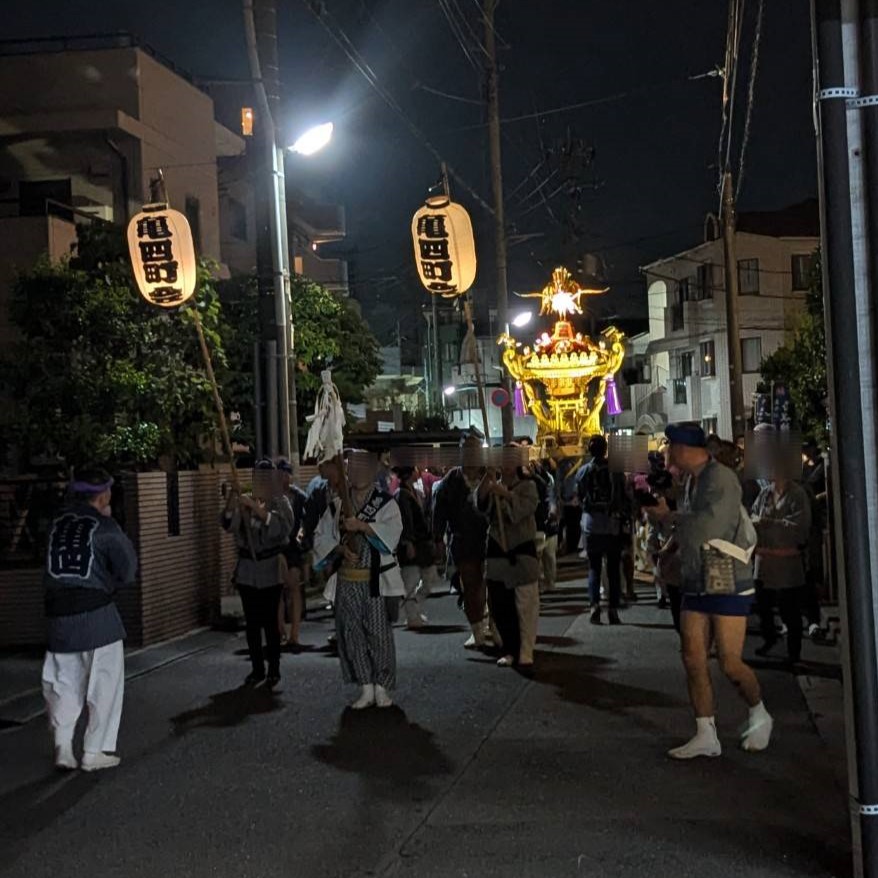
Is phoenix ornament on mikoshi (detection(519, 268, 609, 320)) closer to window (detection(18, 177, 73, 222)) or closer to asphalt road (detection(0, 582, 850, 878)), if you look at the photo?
window (detection(18, 177, 73, 222))

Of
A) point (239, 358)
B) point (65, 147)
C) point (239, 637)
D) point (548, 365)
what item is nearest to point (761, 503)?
point (239, 637)

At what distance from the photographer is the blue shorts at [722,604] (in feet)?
23.1

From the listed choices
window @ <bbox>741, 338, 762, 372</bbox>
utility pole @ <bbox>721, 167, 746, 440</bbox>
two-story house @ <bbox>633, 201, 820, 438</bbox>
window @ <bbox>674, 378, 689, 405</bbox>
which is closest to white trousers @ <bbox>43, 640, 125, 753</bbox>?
utility pole @ <bbox>721, 167, 746, 440</bbox>

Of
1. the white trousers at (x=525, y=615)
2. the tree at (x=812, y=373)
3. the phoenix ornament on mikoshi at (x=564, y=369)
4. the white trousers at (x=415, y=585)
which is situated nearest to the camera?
the white trousers at (x=525, y=615)

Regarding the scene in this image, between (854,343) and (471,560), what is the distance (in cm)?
745

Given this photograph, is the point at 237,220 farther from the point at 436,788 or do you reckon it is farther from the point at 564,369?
the point at 436,788

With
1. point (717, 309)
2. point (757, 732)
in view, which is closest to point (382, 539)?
point (757, 732)

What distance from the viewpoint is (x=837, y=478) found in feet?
15.2

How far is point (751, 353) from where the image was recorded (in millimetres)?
45812

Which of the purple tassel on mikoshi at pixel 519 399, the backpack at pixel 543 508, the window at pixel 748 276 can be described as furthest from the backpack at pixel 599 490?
the window at pixel 748 276

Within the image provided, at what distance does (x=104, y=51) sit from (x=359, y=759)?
20428 millimetres

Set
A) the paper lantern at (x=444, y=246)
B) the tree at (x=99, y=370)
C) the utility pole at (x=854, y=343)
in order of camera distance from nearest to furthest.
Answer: the utility pole at (x=854, y=343)
the tree at (x=99, y=370)
the paper lantern at (x=444, y=246)

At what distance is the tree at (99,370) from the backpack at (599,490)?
5104mm

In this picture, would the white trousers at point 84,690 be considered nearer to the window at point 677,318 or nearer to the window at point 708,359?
the window at point 708,359
